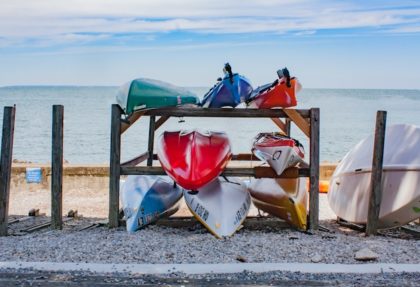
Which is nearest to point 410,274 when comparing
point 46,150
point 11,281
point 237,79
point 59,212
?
point 11,281

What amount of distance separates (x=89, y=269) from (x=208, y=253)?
122 cm

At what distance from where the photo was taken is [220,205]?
7148 mm

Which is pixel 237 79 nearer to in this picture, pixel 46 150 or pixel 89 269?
pixel 89 269

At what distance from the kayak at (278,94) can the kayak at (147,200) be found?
5.61 feet

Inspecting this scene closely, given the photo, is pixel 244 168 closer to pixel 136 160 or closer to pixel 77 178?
pixel 136 160

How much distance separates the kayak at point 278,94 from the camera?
24.6ft

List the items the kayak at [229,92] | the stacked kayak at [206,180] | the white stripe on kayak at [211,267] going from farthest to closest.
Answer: the kayak at [229,92] → the stacked kayak at [206,180] → the white stripe on kayak at [211,267]

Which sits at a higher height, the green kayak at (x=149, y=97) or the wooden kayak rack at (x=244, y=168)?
the green kayak at (x=149, y=97)

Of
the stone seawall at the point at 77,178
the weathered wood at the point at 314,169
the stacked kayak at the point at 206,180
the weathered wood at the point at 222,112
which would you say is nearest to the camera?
the stacked kayak at the point at 206,180

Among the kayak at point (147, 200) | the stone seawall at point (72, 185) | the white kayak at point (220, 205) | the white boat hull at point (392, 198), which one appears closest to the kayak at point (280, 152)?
the white kayak at point (220, 205)

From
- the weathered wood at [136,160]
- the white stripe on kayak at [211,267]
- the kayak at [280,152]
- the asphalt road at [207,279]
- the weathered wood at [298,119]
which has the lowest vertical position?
the asphalt road at [207,279]

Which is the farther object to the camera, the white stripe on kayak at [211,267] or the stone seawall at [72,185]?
the stone seawall at [72,185]

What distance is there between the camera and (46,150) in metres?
37.3

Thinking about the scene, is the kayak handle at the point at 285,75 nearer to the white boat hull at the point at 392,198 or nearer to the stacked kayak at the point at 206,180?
the stacked kayak at the point at 206,180
